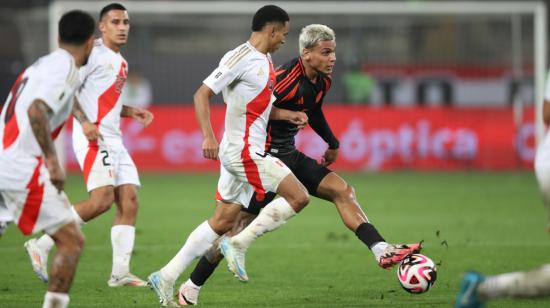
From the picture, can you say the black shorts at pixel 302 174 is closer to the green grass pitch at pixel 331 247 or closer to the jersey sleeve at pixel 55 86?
the green grass pitch at pixel 331 247

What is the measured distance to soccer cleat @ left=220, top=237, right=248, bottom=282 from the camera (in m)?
8.18

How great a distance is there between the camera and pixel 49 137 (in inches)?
263

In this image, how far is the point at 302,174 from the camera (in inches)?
361

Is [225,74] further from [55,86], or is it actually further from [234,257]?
[55,86]

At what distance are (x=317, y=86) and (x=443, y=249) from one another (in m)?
3.70

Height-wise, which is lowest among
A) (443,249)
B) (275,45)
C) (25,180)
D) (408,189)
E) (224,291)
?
(408,189)

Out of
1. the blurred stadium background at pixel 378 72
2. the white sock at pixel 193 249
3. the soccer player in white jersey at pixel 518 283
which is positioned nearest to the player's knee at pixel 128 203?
the white sock at pixel 193 249

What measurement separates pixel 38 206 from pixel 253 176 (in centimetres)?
213

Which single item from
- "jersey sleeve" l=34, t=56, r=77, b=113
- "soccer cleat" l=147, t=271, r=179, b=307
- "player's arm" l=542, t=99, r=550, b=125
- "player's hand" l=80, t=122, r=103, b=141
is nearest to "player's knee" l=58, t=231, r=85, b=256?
"jersey sleeve" l=34, t=56, r=77, b=113

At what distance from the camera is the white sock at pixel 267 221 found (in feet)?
27.5

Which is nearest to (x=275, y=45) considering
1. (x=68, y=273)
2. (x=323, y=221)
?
(x=68, y=273)

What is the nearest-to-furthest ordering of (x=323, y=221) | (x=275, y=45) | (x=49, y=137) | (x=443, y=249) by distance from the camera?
(x=49, y=137)
(x=275, y=45)
(x=443, y=249)
(x=323, y=221)

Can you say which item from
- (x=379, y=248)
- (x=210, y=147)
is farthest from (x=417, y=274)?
(x=210, y=147)

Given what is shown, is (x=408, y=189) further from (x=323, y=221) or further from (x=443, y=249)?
(x=443, y=249)
